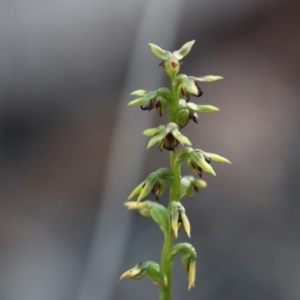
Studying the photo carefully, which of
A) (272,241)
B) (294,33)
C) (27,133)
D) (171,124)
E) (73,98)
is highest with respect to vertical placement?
(294,33)

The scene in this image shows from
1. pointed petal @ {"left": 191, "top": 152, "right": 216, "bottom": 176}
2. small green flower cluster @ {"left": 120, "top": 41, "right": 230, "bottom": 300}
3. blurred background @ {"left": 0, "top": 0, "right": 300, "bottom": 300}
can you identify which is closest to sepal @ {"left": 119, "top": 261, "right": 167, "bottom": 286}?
small green flower cluster @ {"left": 120, "top": 41, "right": 230, "bottom": 300}

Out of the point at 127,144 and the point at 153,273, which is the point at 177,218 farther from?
the point at 127,144

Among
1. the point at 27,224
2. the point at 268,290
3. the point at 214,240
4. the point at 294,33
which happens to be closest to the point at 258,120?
the point at 294,33

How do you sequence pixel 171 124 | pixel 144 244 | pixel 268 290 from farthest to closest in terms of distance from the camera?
1. pixel 144 244
2. pixel 268 290
3. pixel 171 124

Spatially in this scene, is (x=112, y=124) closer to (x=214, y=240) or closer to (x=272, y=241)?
(x=214, y=240)

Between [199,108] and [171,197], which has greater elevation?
[199,108]

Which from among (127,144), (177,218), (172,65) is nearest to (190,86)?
(172,65)

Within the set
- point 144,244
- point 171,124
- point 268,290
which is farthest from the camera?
point 144,244

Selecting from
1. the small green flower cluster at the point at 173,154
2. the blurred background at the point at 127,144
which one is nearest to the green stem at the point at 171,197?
the small green flower cluster at the point at 173,154

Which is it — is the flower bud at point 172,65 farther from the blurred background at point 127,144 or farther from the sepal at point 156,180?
the blurred background at point 127,144
